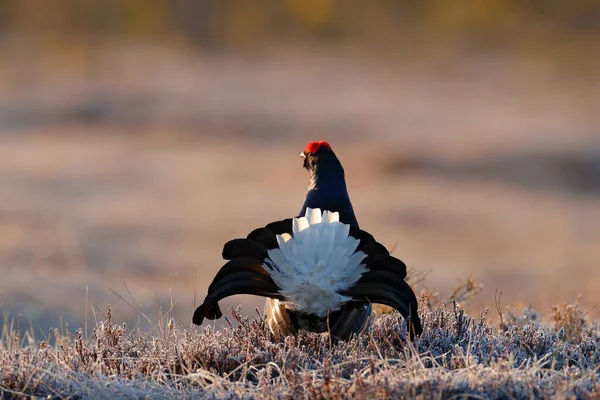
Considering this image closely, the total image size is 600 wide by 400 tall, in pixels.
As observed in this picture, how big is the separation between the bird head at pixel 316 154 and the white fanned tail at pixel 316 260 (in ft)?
2.84

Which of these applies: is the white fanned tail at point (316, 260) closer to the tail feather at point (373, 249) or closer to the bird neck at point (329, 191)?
the tail feather at point (373, 249)

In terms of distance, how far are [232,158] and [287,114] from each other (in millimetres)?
6178

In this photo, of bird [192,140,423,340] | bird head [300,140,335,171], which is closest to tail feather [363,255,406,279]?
bird [192,140,423,340]

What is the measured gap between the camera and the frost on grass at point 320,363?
3.68 m

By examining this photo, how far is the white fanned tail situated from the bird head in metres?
0.87

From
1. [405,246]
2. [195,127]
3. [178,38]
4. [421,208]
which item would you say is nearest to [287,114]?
[195,127]

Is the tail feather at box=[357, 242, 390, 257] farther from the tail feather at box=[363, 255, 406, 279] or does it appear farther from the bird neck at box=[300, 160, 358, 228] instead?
the bird neck at box=[300, 160, 358, 228]

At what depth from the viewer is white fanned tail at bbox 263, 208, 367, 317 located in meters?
4.28

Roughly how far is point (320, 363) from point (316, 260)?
394 millimetres

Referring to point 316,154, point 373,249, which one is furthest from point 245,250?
point 316,154

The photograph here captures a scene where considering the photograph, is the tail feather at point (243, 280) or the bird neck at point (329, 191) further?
the bird neck at point (329, 191)

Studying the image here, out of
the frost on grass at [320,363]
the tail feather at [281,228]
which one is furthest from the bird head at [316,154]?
the tail feather at [281,228]

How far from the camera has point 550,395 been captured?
3.55 metres

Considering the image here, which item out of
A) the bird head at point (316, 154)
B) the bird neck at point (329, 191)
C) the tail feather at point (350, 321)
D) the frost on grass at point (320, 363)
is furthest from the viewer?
the bird head at point (316, 154)
